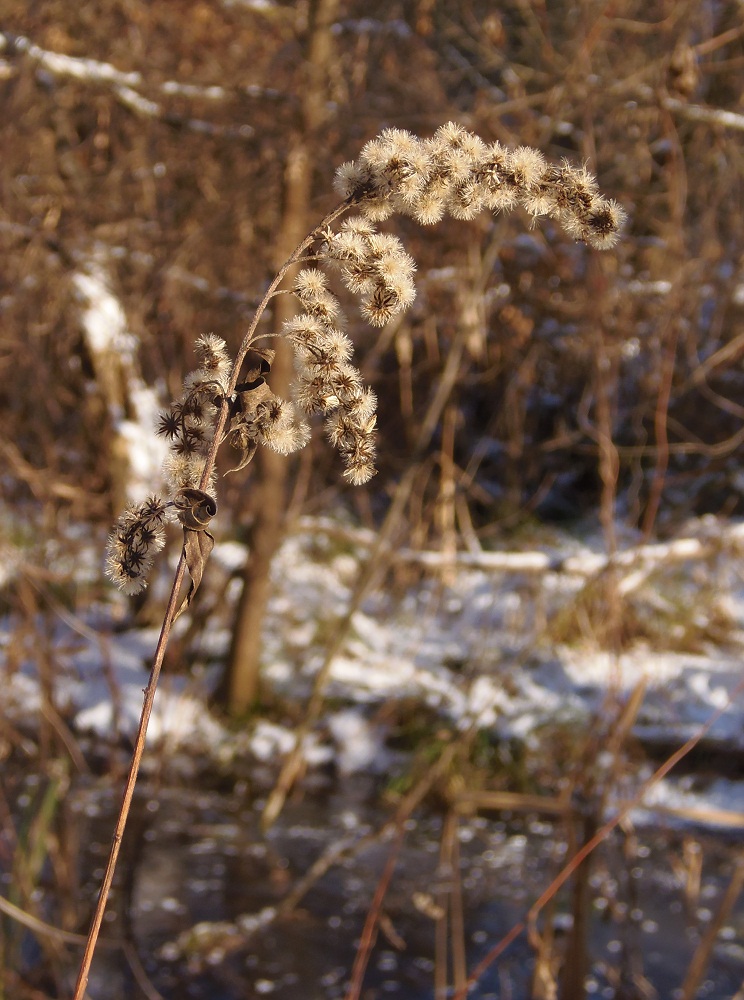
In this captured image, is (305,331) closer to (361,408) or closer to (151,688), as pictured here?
(361,408)

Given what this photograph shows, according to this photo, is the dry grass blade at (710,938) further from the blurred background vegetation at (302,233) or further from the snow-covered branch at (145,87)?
the snow-covered branch at (145,87)

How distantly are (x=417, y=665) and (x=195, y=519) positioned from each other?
577 centimetres

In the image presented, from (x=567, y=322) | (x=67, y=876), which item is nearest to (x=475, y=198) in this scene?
(x=67, y=876)

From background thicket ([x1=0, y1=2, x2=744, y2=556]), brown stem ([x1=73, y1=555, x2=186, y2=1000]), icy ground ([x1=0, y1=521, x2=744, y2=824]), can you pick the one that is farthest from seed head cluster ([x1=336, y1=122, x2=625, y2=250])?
icy ground ([x1=0, y1=521, x2=744, y2=824])

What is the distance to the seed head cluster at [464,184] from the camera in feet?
2.74

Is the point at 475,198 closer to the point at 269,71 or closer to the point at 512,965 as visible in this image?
the point at 512,965

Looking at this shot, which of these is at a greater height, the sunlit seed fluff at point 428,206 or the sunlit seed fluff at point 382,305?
the sunlit seed fluff at point 428,206

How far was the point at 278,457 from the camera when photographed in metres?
5.29

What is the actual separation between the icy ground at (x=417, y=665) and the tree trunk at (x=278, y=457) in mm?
230

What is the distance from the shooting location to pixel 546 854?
484cm

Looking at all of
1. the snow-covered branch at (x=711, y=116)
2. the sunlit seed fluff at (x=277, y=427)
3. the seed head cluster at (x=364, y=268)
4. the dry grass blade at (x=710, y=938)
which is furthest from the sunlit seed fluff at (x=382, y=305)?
the snow-covered branch at (x=711, y=116)

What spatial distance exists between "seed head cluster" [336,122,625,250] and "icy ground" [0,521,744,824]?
4269mm

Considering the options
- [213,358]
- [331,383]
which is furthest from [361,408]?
[213,358]

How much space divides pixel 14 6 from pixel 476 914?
475 cm
